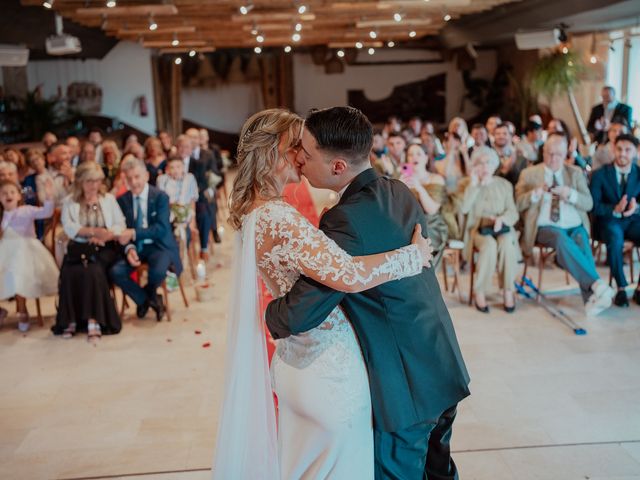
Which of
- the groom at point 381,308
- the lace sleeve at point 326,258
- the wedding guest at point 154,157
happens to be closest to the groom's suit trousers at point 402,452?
the groom at point 381,308

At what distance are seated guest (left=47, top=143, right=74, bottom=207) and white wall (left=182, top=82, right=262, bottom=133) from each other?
37.7 ft

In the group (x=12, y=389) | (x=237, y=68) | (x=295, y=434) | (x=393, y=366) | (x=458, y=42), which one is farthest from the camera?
(x=237, y=68)

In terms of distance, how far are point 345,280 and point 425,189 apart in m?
4.14

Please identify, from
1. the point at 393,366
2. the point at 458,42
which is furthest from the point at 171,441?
the point at 458,42

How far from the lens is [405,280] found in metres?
2.32

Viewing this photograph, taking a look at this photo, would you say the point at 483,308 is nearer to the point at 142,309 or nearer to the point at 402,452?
the point at 142,309

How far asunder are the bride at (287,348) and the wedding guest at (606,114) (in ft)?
25.6

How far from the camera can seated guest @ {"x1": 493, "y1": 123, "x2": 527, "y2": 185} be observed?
23.5ft

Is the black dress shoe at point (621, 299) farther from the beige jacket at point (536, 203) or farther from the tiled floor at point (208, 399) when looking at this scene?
the beige jacket at point (536, 203)

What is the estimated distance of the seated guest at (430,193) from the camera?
18.7 ft

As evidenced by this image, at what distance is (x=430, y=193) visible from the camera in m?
6.27

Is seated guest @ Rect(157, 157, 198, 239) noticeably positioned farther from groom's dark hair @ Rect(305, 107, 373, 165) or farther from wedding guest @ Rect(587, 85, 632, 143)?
wedding guest @ Rect(587, 85, 632, 143)

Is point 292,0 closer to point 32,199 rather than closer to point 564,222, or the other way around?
point 32,199

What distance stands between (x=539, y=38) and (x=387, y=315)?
9.24 metres
